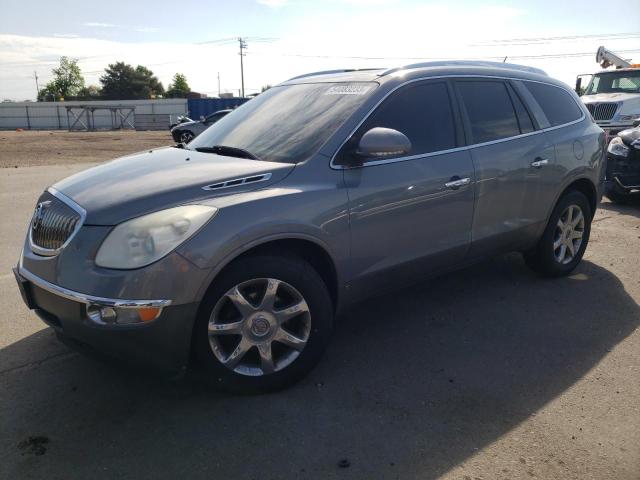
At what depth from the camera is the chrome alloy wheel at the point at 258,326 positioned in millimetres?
2906

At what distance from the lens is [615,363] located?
3.54m

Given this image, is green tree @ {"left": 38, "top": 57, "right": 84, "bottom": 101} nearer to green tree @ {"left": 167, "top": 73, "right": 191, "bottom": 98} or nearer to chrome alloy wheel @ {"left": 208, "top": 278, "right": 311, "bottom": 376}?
green tree @ {"left": 167, "top": 73, "right": 191, "bottom": 98}

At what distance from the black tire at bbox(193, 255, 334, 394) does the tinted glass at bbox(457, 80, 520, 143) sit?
70.9 inches

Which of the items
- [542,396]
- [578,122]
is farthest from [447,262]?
[578,122]

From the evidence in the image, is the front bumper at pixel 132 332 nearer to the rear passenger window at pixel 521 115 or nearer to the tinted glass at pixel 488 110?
the tinted glass at pixel 488 110

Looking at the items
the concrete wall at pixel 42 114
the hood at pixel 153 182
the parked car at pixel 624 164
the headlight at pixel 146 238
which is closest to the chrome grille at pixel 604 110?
the parked car at pixel 624 164

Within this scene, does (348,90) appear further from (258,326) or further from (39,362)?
(39,362)

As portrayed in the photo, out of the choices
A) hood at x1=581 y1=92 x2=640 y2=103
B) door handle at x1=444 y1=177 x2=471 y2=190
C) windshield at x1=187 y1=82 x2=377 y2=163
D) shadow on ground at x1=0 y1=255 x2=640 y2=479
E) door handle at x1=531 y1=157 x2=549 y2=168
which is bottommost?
shadow on ground at x1=0 y1=255 x2=640 y2=479

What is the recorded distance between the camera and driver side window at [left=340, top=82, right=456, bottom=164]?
3.61 metres

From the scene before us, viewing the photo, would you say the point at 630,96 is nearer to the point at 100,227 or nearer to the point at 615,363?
the point at 615,363

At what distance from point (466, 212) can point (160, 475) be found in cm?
263

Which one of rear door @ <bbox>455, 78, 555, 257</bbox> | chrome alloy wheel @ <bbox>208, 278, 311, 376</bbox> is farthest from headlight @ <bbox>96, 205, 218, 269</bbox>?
rear door @ <bbox>455, 78, 555, 257</bbox>

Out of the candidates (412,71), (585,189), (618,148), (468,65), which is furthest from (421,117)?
(618,148)

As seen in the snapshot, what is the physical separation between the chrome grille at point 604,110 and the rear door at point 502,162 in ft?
36.3
